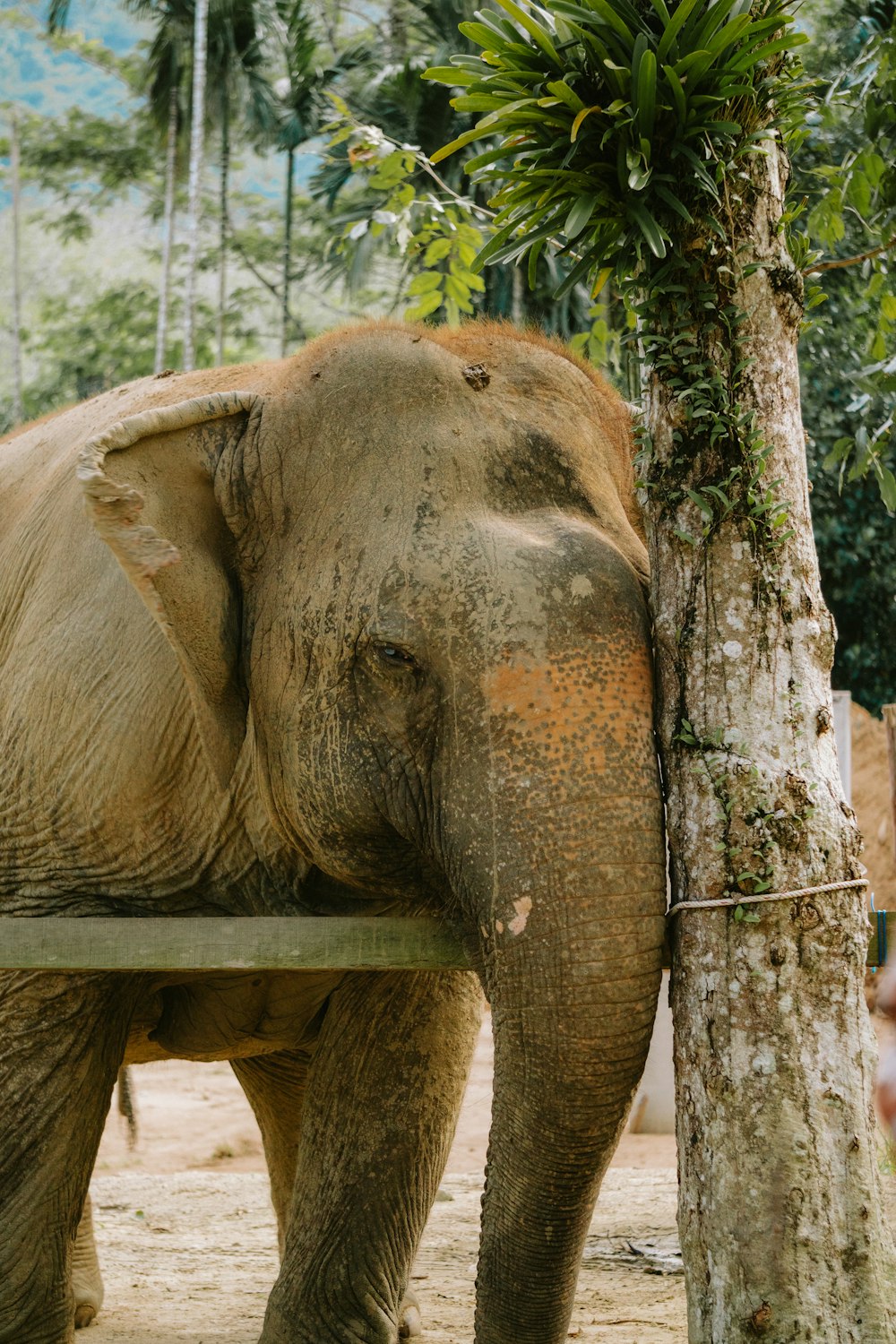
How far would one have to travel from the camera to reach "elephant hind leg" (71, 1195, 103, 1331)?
4977 mm

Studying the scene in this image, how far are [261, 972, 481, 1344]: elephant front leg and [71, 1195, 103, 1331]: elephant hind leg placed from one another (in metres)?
1.37

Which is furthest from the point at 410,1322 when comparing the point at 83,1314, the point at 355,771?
the point at 355,771

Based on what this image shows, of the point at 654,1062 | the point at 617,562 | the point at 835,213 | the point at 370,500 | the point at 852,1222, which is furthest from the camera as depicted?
the point at 654,1062

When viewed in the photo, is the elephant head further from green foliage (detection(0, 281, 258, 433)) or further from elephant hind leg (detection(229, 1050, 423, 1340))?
green foliage (detection(0, 281, 258, 433))

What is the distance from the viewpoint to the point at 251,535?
348 cm

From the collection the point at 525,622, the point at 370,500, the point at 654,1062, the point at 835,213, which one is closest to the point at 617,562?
the point at 525,622

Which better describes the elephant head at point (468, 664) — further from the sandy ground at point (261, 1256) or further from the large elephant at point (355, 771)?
the sandy ground at point (261, 1256)

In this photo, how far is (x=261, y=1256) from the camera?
20.0 feet

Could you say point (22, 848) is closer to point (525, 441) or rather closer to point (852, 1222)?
point (525, 441)

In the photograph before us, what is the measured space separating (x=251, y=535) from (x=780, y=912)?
1.49m

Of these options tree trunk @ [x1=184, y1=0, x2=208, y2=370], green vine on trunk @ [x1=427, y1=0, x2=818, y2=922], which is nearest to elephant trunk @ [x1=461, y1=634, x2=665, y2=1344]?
green vine on trunk @ [x1=427, y1=0, x2=818, y2=922]

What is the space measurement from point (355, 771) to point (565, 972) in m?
0.69

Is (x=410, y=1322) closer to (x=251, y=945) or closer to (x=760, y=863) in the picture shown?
(x=251, y=945)

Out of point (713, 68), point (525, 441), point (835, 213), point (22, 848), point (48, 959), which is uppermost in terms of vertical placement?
point (835, 213)
